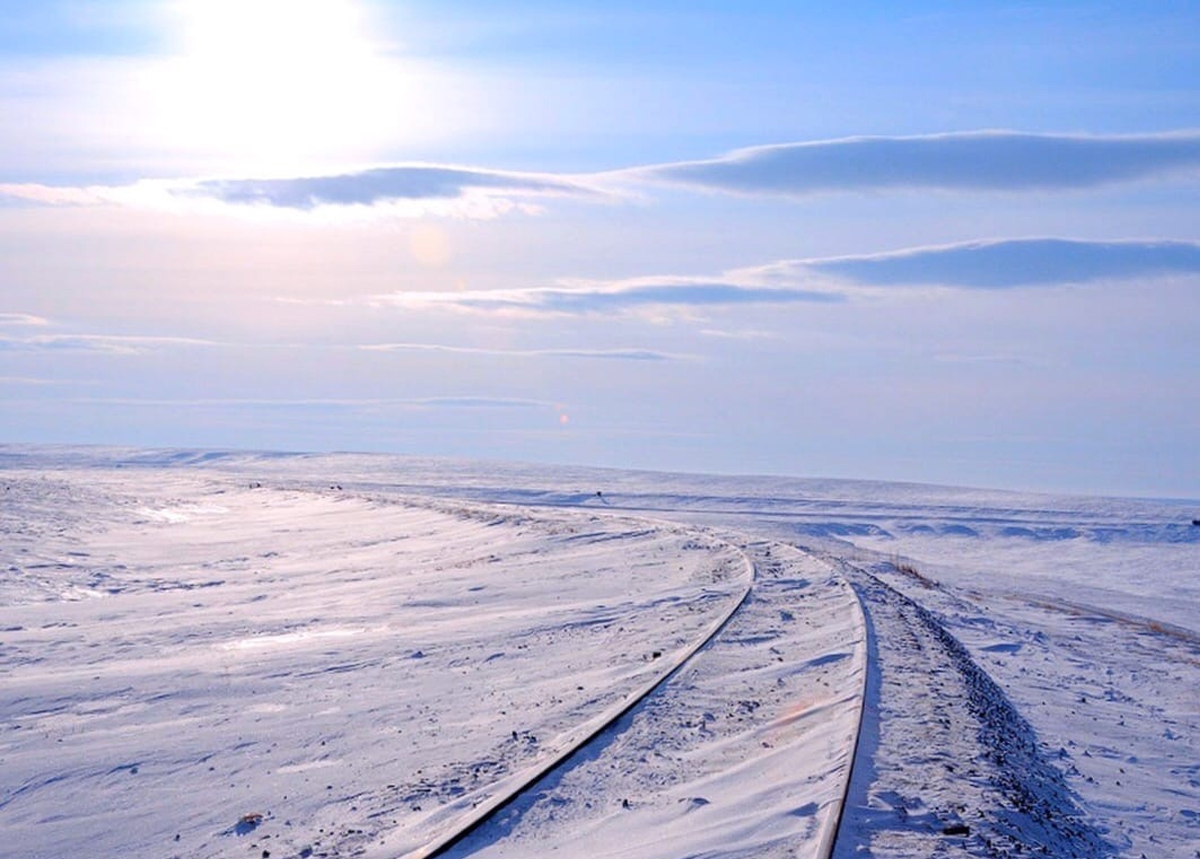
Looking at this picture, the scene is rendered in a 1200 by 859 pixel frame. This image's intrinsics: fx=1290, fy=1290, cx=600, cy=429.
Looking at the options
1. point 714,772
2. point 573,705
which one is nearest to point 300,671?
point 573,705

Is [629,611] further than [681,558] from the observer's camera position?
No

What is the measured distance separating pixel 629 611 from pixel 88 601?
908 centimetres

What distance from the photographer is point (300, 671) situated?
1447 cm

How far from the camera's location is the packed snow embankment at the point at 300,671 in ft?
30.2

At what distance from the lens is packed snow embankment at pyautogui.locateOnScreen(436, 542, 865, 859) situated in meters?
8.14

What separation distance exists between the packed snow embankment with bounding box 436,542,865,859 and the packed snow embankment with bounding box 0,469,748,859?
560mm

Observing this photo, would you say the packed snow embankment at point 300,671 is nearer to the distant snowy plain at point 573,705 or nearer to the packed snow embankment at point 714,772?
the distant snowy plain at point 573,705

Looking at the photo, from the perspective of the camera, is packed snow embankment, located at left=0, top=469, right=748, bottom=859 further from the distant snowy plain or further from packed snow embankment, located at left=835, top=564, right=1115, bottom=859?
packed snow embankment, located at left=835, top=564, right=1115, bottom=859

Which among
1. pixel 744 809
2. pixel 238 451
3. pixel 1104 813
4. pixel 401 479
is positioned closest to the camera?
pixel 744 809

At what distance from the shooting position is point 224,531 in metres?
36.2

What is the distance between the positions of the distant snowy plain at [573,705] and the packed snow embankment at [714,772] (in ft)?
0.13

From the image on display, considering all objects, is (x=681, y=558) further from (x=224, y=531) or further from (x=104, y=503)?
(x=104, y=503)

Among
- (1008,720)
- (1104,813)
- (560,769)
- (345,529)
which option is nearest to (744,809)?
(560,769)

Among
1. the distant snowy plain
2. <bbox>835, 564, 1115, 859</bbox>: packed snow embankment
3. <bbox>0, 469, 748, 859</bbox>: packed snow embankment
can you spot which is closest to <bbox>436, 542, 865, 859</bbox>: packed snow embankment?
the distant snowy plain
